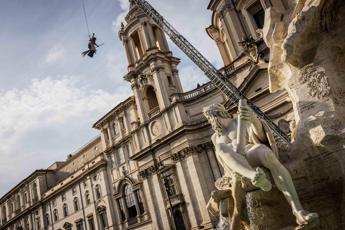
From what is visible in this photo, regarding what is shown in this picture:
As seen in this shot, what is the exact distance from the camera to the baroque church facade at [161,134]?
26281 mm

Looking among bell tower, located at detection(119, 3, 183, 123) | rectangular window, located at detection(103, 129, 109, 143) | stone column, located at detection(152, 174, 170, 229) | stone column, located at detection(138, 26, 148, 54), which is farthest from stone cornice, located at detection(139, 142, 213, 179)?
stone column, located at detection(138, 26, 148, 54)

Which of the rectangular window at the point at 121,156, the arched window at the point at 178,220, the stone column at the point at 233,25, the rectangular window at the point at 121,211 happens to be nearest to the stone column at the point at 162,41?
the stone column at the point at 233,25

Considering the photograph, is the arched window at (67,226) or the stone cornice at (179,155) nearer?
the stone cornice at (179,155)

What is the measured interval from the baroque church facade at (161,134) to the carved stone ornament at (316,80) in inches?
693

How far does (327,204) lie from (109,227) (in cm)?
3352

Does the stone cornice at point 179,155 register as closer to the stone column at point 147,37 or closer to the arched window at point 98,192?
the arched window at point 98,192

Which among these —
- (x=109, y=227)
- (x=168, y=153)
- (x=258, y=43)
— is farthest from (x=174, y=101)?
(x=109, y=227)

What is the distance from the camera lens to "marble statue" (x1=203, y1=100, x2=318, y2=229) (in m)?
3.88

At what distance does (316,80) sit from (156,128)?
2642 centimetres

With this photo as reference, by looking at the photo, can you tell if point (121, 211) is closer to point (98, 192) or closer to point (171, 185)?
point (98, 192)

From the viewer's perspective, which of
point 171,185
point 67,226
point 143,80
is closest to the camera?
point 171,185

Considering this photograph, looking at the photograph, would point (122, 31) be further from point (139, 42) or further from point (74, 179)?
point (74, 179)

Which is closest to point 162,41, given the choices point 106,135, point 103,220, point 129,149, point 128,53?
point 128,53

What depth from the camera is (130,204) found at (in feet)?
109
